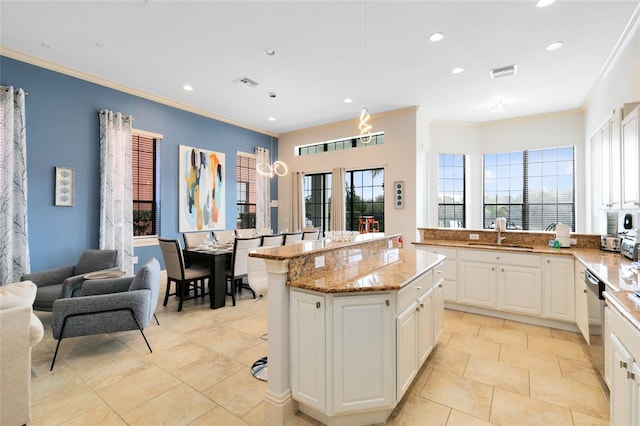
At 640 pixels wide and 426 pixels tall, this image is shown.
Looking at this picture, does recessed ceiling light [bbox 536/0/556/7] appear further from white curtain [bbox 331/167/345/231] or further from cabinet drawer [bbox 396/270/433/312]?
white curtain [bbox 331/167/345/231]

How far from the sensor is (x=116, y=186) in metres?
5.03

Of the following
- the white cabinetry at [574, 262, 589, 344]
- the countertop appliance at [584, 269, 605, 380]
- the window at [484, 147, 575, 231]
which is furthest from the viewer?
the window at [484, 147, 575, 231]

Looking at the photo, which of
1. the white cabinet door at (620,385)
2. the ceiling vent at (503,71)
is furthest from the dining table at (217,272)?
the ceiling vent at (503,71)

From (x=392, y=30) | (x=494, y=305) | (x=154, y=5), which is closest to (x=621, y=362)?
(x=494, y=305)

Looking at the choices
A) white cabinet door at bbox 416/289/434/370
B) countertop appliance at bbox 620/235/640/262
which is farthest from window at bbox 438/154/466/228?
white cabinet door at bbox 416/289/434/370

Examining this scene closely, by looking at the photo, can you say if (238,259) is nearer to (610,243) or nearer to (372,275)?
(372,275)

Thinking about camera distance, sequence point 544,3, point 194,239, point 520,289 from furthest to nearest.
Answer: point 194,239, point 520,289, point 544,3

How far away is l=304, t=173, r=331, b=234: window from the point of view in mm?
7898

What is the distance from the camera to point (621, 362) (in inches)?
62.7

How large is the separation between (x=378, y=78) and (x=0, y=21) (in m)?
4.86

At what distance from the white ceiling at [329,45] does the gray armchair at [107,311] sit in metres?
2.86

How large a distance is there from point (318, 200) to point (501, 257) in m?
A: 4.97

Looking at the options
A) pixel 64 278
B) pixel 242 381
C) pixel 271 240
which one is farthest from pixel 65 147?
pixel 242 381

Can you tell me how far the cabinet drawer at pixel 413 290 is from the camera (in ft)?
6.61
